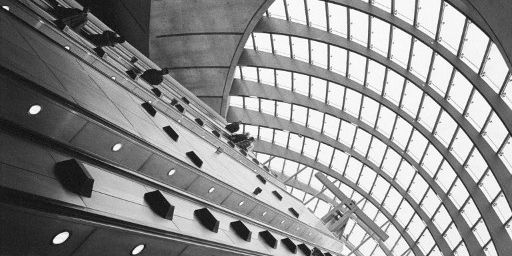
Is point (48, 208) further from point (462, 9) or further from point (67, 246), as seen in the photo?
point (462, 9)

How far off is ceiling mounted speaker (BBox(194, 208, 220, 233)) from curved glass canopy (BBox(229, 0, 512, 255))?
56.0 feet

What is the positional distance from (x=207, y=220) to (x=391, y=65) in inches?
802

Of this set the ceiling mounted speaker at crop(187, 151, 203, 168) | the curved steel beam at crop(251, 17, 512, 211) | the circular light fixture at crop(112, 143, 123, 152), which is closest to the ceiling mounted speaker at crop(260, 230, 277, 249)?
the ceiling mounted speaker at crop(187, 151, 203, 168)

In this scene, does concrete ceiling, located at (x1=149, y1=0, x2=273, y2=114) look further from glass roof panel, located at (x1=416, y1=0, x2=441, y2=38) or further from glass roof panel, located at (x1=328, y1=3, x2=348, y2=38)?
glass roof panel, located at (x1=416, y1=0, x2=441, y2=38)

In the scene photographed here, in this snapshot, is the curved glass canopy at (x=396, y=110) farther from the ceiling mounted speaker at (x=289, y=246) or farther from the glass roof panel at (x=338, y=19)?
the ceiling mounted speaker at (x=289, y=246)

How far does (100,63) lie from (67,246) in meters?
6.53

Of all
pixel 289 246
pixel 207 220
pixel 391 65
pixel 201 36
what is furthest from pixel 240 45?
pixel 207 220

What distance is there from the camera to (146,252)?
23.3 ft

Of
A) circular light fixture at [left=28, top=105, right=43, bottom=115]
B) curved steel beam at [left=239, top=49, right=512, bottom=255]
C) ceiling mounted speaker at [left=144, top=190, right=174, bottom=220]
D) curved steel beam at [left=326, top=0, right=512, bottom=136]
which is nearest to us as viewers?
circular light fixture at [left=28, top=105, right=43, bottom=115]

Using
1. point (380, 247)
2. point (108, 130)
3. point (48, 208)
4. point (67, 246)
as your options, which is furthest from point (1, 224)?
point (380, 247)

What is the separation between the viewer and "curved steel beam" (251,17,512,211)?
81.7ft

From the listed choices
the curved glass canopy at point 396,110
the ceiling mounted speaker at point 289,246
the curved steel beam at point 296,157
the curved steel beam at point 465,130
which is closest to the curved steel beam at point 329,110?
the curved glass canopy at point 396,110

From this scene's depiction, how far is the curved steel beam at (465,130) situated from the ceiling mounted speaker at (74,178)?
23796 millimetres

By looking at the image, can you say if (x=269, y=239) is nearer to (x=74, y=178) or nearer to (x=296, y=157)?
(x=74, y=178)
